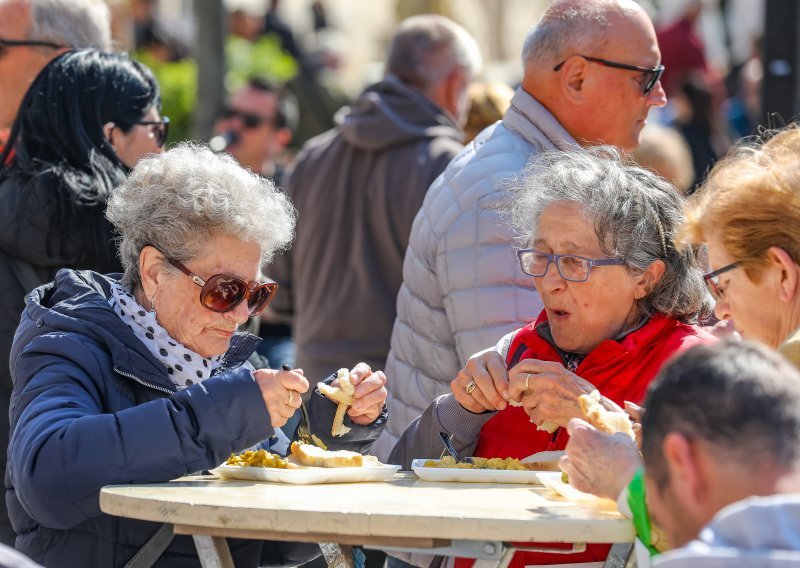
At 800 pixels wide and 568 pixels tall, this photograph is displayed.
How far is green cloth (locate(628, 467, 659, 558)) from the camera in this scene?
2.47m

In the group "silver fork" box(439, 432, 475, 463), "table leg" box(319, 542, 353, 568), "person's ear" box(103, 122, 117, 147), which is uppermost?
"person's ear" box(103, 122, 117, 147)

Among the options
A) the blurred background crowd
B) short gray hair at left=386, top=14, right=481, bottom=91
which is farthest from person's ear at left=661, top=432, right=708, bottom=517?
short gray hair at left=386, top=14, right=481, bottom=91

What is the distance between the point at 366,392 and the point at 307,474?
44 cm

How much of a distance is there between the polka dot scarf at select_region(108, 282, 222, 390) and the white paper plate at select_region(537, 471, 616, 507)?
38.0 inches

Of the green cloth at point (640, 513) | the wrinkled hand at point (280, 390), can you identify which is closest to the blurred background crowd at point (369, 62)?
the wrinkled hand at point (280, 390)

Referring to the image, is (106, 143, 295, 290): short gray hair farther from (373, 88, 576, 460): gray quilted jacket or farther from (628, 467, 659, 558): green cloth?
(628, 467, 659, 558): green cloth

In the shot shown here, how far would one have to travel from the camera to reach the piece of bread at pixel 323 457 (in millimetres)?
3154

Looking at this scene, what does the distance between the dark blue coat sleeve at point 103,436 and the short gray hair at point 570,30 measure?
191 cm

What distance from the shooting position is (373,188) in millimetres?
5926

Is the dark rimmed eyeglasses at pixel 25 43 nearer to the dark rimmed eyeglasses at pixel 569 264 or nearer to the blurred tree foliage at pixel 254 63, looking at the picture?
the dark rimmed eyeglasses at pixel 569 264

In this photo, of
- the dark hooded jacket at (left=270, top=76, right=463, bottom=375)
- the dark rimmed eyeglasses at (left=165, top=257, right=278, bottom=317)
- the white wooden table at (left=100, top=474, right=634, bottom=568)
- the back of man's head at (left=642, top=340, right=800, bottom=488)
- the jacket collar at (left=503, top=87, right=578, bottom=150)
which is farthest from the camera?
the dark hooded jacket at (left=270, top=76, right=463, bottom=375)

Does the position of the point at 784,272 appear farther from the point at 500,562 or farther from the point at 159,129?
the point at 159,129

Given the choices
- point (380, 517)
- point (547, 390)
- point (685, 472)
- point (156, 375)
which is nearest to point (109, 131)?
point (156, 375)

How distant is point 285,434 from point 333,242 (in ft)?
7.89
